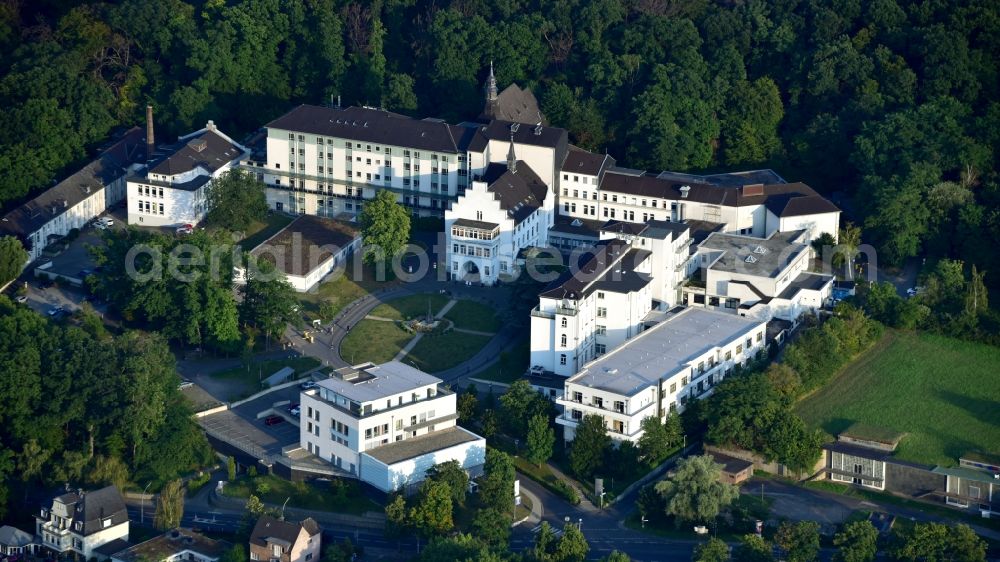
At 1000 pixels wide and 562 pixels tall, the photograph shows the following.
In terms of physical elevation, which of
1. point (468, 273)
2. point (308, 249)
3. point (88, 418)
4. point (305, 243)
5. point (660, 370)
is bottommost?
point (88, 418)

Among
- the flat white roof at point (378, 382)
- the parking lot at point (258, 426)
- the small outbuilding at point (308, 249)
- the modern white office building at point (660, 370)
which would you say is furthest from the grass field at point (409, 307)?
the modern white office building at point (660, 370)

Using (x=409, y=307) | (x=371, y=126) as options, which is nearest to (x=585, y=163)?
(x=371, y=126)

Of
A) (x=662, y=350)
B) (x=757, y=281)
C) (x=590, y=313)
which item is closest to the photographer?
(x=662, y=350)

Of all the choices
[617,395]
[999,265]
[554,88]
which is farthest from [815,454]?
[554,88]

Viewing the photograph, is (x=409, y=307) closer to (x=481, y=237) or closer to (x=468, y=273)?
(x=468, y=273)

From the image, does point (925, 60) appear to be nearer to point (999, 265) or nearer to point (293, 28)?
point (999, 265)

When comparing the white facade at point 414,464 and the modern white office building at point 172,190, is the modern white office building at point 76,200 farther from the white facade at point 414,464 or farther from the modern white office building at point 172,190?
the white facade at point 414,464
